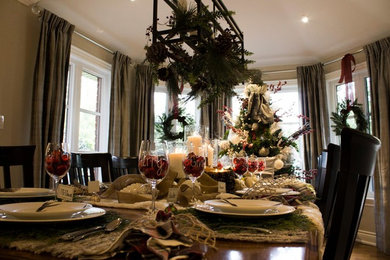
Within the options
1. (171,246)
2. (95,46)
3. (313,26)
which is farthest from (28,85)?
(313,26)

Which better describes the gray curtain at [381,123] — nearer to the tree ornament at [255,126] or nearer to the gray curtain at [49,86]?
the tree ornament at [255,126]

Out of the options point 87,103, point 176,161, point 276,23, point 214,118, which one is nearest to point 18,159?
point 176,161

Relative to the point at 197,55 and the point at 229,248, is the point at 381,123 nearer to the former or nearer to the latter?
the point at 197,55

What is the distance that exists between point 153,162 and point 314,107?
412cm

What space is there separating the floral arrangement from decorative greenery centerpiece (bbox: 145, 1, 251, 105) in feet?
3.26

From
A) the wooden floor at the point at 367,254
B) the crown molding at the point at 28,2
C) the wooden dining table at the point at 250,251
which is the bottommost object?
the wooden floor at the point at 367,254

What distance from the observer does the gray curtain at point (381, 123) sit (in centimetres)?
352

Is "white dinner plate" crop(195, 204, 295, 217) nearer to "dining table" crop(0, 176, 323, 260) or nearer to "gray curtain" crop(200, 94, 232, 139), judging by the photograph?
"dining table" crop(0, 176, 323, 260)

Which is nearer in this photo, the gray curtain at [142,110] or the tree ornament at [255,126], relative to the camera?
the tree ornament at [255,126]

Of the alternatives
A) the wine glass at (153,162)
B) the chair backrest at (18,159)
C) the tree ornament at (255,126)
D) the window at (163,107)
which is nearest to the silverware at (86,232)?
the wine glass at (153,162)

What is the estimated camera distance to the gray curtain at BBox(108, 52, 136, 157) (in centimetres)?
420

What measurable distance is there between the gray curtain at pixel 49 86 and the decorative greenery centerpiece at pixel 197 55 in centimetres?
185

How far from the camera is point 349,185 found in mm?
618

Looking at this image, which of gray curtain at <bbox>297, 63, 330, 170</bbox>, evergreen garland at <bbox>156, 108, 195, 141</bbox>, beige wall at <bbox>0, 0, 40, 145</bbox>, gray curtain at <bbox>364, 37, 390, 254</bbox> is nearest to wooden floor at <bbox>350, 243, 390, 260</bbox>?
gray curtain at <bbox>364, 37, 390, 254</bbox>
